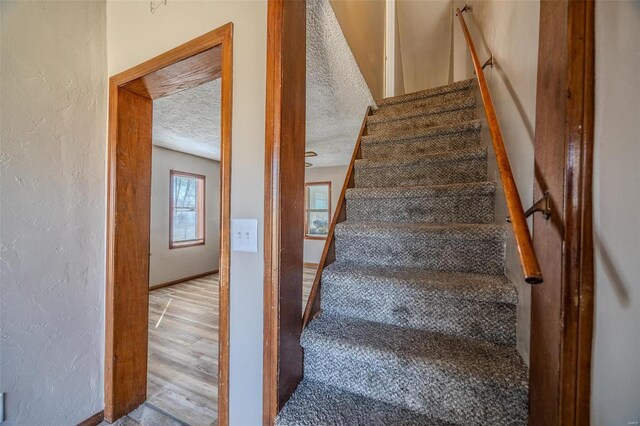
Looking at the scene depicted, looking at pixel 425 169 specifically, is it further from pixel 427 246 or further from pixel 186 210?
pixel 186 210

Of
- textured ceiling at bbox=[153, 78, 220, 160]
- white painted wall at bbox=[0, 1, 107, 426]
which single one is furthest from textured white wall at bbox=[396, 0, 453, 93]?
white painted wall at bbox=[0, 1, 107, 426]

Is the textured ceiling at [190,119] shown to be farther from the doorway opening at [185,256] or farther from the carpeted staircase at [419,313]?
the carpeted staircase at [419,313]

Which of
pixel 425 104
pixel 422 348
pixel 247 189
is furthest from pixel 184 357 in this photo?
pixel 425 104

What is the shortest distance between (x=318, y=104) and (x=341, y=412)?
2.12 meters

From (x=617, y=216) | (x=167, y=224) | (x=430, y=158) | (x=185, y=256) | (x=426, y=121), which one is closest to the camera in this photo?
(x=617, y=216)

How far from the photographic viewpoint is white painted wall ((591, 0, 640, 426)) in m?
0.54

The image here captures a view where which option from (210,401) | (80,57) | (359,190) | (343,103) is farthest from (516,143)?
(210,401)

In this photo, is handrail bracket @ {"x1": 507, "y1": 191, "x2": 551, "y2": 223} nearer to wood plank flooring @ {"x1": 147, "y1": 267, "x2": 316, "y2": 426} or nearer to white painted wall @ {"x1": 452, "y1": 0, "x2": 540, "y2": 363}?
white painted wall @ {"x1": 452, "y1": 0, "x2": 540, "y2": 363}

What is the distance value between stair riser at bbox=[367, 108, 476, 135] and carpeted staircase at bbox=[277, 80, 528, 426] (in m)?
0.28

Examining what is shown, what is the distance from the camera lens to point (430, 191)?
1.45 m

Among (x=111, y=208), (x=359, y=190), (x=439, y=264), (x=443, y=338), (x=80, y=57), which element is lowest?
(x=443, y=338)

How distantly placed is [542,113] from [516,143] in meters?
0.35

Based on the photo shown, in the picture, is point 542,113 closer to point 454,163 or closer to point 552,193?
point 552,193

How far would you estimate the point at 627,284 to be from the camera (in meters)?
0.55
